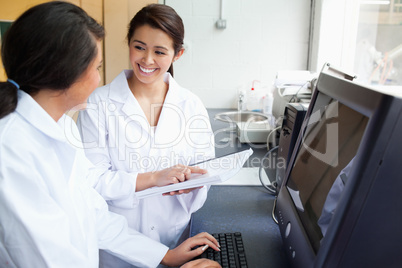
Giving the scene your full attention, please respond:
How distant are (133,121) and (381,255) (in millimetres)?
982

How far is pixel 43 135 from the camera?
2.51ft

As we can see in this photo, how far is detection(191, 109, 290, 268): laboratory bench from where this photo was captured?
0.95 m

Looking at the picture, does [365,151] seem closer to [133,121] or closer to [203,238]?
[203,238]

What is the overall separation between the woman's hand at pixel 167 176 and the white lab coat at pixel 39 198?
301mm

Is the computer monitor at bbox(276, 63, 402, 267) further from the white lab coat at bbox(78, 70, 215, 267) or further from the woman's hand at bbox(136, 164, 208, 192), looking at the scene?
the white lab coat at bbox(78, 70, 215, 267)

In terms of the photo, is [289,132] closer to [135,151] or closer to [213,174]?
[213,174]

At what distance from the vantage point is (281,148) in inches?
53.3

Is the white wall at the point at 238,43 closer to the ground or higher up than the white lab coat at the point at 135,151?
higher up

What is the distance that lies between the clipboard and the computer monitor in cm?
23

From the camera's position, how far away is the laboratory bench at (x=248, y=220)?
948 mm

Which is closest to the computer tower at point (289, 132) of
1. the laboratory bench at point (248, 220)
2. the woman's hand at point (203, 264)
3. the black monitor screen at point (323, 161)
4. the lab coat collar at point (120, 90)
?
the laboratory bench at point (248, 220)

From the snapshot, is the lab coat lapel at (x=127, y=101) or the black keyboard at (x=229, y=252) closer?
the black keyboard at (x=229, y=252)

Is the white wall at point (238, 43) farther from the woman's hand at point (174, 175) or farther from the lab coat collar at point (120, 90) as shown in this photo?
the woman's hand at point (174, 175)

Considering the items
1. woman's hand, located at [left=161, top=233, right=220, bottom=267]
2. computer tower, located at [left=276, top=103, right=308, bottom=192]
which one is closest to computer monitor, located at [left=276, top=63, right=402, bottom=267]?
woman's hand, located at [left=161, top=233, right=220, bottom=267]
